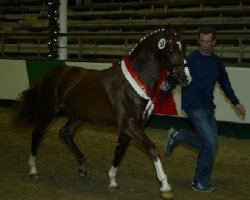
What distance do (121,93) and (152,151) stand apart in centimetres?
83

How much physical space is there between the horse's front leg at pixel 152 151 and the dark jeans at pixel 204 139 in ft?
2.10

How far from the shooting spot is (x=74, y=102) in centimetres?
653

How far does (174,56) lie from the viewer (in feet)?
18.2

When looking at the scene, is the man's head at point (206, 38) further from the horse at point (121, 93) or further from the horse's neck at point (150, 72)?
the horse's neck at point (150, 72)

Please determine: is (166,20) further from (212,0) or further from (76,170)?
(76,170)

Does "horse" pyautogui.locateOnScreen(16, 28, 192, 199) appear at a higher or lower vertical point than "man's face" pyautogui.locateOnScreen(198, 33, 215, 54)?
lower

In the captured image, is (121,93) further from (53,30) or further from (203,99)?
(53,30)

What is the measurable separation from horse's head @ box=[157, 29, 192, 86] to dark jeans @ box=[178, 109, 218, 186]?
0.55m

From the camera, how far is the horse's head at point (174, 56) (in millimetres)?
5496

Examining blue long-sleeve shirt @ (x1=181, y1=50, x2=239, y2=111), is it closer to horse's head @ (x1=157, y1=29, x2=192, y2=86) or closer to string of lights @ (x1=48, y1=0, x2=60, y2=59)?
horse's head @ (x1=157, y1=29, x2=192, y2=86)

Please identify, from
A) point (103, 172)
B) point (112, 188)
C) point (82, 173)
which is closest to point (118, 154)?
point (112, 188)

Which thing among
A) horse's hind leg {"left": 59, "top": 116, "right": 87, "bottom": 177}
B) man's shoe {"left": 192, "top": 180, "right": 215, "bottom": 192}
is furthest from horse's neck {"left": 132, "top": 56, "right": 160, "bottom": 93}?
horse's hind leg {"left": 59, "top": 116, "right": 87, "bottom": 177}

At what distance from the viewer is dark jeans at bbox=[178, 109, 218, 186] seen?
582 centimetres

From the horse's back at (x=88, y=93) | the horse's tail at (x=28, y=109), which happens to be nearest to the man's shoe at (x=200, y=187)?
the horse's back at (x=88, y=93)
